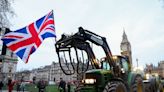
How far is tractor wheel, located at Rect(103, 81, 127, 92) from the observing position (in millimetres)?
10047

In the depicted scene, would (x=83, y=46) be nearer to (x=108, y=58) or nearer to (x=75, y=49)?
(x=75, y=49)

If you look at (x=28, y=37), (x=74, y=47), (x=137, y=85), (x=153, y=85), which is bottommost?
(x=153, y=85)

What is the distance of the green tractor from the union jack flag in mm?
1300

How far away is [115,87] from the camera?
10.1 meters

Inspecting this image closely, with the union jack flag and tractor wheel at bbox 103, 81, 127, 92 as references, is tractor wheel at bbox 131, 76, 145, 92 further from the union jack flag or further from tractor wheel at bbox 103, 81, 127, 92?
the union jack flag

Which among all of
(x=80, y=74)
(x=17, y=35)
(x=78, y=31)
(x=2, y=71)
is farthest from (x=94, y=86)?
(x=2, y=71)

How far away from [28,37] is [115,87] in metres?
5.57

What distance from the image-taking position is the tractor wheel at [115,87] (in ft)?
33.0

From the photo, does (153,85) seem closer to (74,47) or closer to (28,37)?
(74,47)

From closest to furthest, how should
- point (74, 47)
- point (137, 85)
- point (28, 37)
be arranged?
point (74, 47)
point (28, 37)
point (137, 85)

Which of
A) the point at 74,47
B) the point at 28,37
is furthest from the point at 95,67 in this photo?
the point at 28,37

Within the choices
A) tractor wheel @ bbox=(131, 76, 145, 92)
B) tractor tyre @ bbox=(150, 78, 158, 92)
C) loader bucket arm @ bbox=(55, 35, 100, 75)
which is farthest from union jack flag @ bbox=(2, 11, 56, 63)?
tractor tyre @ bbox=(150, 78, 158, 92)

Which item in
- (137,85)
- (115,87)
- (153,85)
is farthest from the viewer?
(153,85)

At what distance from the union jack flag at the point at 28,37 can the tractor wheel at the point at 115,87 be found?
4.35 m
